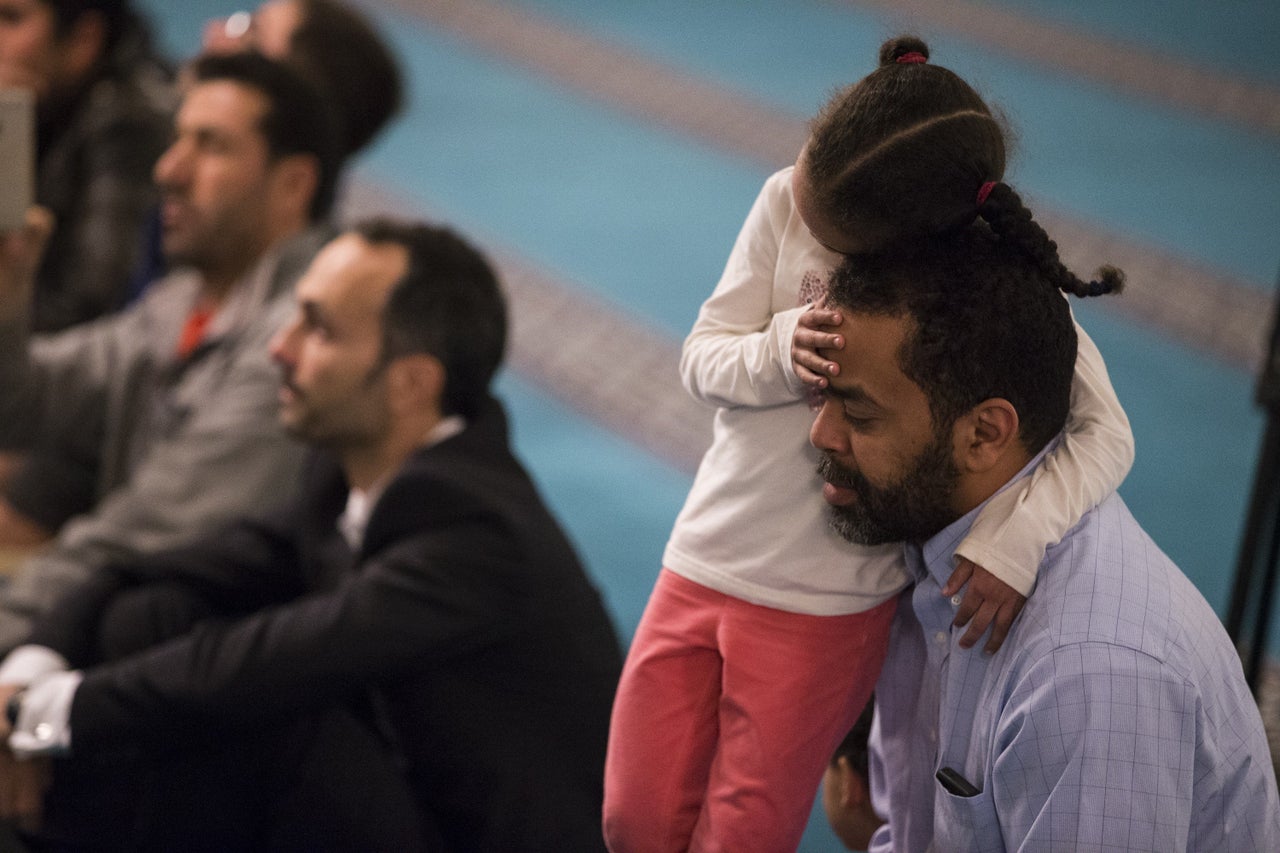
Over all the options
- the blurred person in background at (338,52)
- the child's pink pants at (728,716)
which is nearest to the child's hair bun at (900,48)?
the child's pink pants at (728,716)

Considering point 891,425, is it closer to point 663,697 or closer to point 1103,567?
point 1103,567

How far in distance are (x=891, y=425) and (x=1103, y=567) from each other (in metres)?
0.22

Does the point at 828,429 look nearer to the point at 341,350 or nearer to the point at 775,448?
the point at 775,448

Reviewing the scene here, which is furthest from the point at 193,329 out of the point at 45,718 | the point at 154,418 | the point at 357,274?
the point at 45,718

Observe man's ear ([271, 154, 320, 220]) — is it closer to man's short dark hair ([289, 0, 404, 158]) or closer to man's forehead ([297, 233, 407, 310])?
man's short dark hair ([289, 0, 404, 158])

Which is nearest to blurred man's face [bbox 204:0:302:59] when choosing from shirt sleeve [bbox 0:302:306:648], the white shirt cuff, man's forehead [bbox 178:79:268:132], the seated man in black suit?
man's forehead [bbox 178:79:268:132]

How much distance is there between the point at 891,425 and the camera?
1.26 metres

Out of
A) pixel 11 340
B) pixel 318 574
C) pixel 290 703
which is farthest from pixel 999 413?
pixel 11 340

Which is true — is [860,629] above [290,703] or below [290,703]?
above

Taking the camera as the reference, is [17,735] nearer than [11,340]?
Yes

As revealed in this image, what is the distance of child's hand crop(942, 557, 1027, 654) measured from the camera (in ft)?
4.08

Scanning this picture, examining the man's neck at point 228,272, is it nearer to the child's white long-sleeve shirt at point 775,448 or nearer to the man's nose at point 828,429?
the child's white long-sleeve shirt at point 775,448

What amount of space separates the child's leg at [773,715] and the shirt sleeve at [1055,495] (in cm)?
19

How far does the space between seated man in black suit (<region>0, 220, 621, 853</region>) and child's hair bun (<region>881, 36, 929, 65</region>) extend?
88 cm
